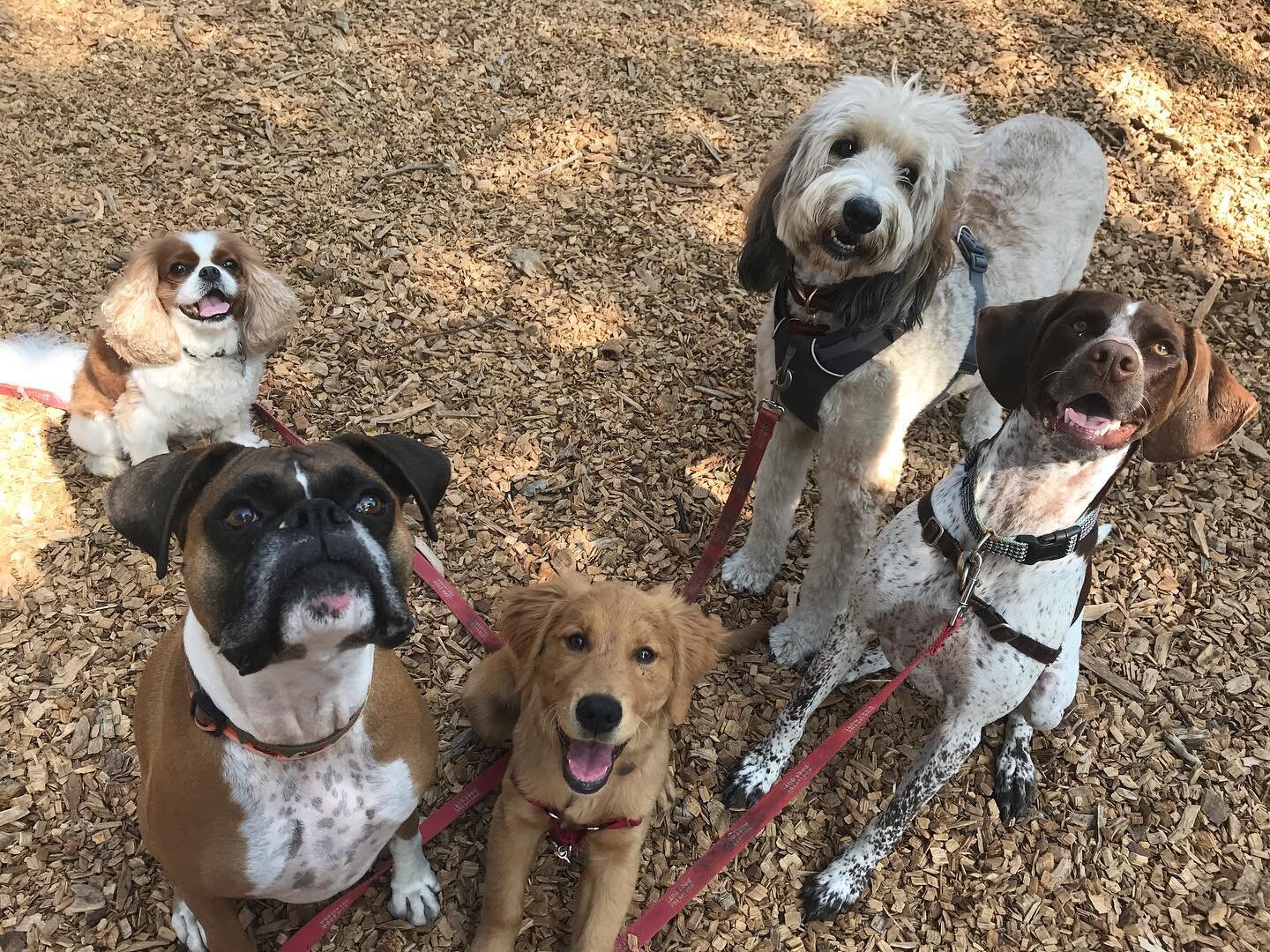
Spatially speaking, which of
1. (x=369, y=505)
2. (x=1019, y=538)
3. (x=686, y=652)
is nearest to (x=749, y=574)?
(x=686, y=652)

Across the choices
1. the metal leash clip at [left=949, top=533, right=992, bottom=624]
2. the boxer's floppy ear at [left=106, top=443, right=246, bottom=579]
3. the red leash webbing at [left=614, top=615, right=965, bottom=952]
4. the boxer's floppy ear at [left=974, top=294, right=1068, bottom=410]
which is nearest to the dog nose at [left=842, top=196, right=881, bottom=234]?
the boxer's floppy ear at [left=974, top=294, right=1068, bottom=410]

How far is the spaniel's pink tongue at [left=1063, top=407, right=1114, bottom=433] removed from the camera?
2469 mm

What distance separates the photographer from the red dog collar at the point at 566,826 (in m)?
2.86

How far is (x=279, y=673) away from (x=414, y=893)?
1390mm

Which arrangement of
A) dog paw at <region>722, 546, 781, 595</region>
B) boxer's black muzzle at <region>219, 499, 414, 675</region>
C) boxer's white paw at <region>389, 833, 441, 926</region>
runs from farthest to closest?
dog paw at <region>722, 546, 781, 595</region>, boxer's white paw at <region>389, 833, 441, 926</region>, boxer's black muzzle at <region>219, 499, 414, 675</region>

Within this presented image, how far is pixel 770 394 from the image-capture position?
12.1 feet

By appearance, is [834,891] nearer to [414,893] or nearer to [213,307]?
[414,893]

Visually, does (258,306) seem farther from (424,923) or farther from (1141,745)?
(1141,745)

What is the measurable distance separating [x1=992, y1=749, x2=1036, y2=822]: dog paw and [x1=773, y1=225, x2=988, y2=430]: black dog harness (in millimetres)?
1625

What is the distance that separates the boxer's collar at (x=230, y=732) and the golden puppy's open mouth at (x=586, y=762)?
2.31 feet

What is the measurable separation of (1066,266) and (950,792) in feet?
8.44

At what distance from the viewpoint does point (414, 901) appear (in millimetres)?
3062

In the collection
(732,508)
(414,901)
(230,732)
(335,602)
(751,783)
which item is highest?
(335,602)

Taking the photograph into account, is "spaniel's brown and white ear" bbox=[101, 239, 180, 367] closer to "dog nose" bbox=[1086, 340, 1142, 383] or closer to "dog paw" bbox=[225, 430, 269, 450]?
"dog paw" bbox=[225, 430, 269, 450]
